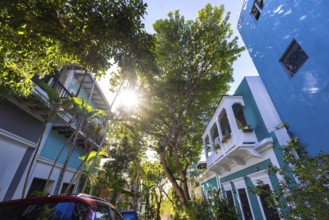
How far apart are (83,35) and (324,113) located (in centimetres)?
698

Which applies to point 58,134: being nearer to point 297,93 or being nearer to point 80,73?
point 80,73

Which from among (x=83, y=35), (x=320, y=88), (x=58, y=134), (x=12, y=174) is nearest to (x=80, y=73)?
(x=58, y=134)

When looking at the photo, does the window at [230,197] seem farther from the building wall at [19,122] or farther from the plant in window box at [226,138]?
the building wall at [19,122]

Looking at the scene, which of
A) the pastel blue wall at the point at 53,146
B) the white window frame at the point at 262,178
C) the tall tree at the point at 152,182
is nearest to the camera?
the white window frame at the point at 262,178

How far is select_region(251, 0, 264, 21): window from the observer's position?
841 cm

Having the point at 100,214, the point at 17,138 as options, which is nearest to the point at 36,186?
the point at 17,138

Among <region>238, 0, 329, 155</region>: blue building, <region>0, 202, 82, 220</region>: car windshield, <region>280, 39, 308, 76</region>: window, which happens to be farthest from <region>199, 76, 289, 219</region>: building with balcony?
<region>0, 202, 82, 220</region>: car windshield

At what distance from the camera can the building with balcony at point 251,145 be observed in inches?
271

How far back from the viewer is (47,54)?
4.80 metres

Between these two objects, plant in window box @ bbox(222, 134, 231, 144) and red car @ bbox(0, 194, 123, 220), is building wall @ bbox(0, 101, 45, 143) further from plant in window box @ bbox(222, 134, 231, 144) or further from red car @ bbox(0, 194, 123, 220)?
plant in window box @ bbox(222, 134, 231, 144)

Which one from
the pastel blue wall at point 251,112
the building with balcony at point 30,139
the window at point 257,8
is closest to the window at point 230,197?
the pastel blue wall at point 251,112

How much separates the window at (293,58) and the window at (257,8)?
3.09m

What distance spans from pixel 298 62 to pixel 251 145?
12.3ft

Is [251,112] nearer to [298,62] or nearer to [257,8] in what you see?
[298,62]
